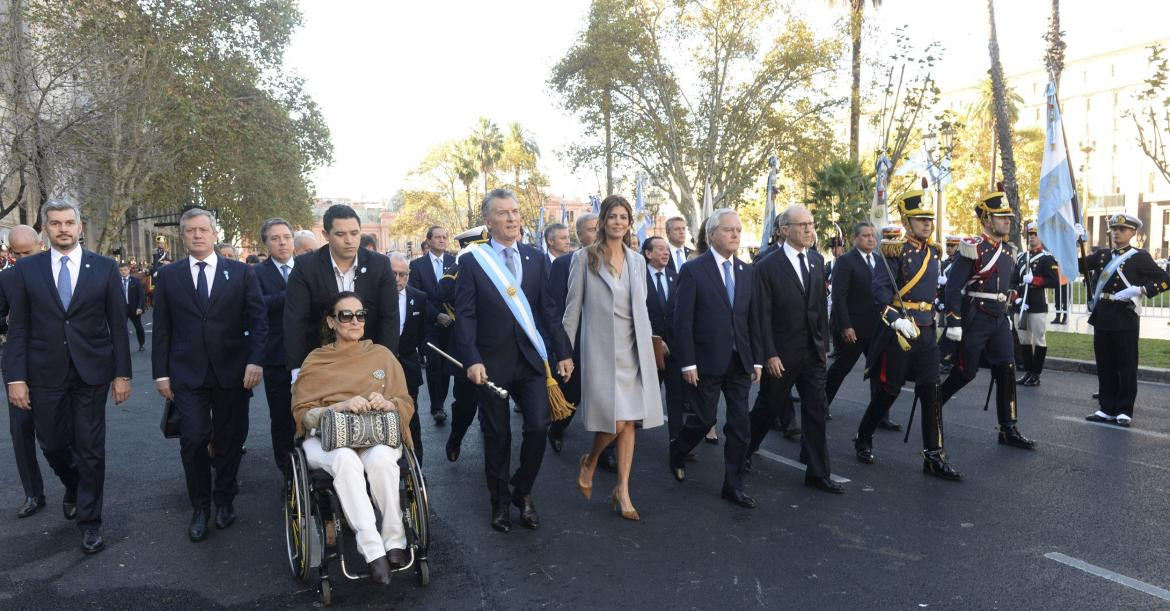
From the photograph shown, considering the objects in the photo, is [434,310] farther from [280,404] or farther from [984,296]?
[984,296]

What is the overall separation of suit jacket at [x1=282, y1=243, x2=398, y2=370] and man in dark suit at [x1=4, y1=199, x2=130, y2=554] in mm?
1163

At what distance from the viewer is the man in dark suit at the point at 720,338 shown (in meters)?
5.46

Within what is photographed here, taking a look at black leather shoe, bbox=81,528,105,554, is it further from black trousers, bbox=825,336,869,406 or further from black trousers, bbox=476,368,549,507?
black trousers, bbox=825,336,869,406

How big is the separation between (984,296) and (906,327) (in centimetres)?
112

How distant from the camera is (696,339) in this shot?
5.57m

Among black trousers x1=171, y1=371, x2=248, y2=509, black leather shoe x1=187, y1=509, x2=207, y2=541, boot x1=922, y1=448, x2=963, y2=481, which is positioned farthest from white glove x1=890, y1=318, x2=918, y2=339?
black leather shoe x1=187, y1=509, x2=207, y2=541

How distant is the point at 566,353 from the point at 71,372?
2.97 meters

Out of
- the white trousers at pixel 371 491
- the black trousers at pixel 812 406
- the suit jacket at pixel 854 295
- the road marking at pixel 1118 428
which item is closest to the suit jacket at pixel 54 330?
the white trousers at pixel 371 491

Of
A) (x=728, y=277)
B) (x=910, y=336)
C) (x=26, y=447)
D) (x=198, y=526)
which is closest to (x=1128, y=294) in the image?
(x=910, y=336)

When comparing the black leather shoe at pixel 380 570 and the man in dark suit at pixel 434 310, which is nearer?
the black leather shoe at pixel 380 570

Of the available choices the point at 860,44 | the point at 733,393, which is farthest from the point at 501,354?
the point at 860,44

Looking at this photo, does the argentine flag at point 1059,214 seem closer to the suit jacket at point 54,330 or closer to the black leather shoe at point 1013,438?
the black leather shoe at point 1013,438

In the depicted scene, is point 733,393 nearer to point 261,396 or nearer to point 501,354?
point 501,354

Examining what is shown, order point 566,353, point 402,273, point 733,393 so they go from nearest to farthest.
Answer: point 566,353, point 733,393, point 402,273
